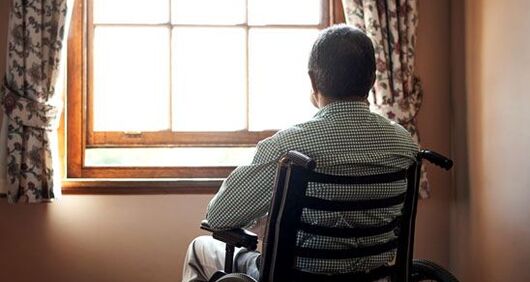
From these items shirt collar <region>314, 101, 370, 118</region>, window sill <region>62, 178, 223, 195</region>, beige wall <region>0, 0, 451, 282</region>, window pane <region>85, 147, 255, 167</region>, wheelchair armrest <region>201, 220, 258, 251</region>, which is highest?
shirt collar <region>314, 101, 370, 118</region>

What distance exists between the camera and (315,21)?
277 centimetres

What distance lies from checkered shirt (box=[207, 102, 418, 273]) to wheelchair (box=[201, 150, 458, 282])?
0.01 metres

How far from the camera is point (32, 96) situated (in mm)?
2424

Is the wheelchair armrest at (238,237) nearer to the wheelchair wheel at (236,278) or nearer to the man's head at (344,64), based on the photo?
the wheelchair wheel at (236,278)

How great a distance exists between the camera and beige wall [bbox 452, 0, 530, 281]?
201 cm

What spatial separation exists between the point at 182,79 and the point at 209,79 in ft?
0.39

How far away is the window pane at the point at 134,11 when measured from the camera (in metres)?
2.71

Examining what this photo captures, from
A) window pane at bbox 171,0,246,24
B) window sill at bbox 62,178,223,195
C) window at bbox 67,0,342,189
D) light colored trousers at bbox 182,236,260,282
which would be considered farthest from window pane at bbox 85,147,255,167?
light colored trousers at bbox 182,236,260,282

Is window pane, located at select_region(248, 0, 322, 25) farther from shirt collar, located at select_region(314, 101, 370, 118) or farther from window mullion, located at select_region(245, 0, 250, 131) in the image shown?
shirt collar, located at select_region(314, 101, 370, 118)

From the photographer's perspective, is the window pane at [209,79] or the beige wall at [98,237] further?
the window pane at [209,79]

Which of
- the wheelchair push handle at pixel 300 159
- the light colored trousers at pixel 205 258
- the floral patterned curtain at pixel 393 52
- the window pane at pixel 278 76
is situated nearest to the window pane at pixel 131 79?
the window pane at pixel 278 76

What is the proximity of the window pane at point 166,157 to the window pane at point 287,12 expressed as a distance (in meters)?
0.59

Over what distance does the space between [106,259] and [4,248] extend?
0.43 m

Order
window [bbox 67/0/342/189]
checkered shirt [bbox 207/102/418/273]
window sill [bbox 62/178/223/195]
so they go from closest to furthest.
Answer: checkered shirt [bbox 207/102/418/273] → window sill [bbox 62/178/223/195] → window [bbox 67/0/342/189]
